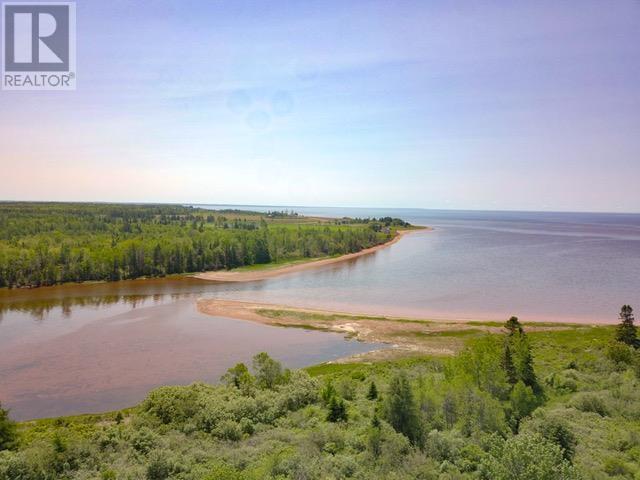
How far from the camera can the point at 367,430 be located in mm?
19500

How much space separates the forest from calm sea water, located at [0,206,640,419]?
24.9ft

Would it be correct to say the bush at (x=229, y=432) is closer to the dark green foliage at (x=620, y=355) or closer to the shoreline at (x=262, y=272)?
the dark green foliage at (x=620, y=355)

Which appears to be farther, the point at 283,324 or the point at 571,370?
the point at 283,324

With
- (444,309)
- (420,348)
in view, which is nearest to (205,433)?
(420,348)

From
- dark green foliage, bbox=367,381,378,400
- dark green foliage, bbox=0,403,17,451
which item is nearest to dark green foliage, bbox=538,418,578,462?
dark green foliage, bbox=367,381,378,400

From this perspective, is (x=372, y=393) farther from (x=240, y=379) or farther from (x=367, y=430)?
(x=240, y=379)

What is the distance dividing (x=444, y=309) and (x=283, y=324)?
855 inches

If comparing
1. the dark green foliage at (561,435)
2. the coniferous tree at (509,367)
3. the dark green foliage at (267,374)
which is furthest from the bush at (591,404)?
Answer: the dark green foliage at (267,374)

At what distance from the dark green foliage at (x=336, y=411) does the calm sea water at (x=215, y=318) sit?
14.1 meters

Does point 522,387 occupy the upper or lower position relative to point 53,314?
upper

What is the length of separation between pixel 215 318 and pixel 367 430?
114 ft

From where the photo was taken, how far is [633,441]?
17812 millimetres

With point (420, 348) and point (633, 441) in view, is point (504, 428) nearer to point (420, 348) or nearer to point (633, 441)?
point (633, 441)

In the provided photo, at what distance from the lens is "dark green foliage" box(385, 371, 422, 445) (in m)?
19.7
